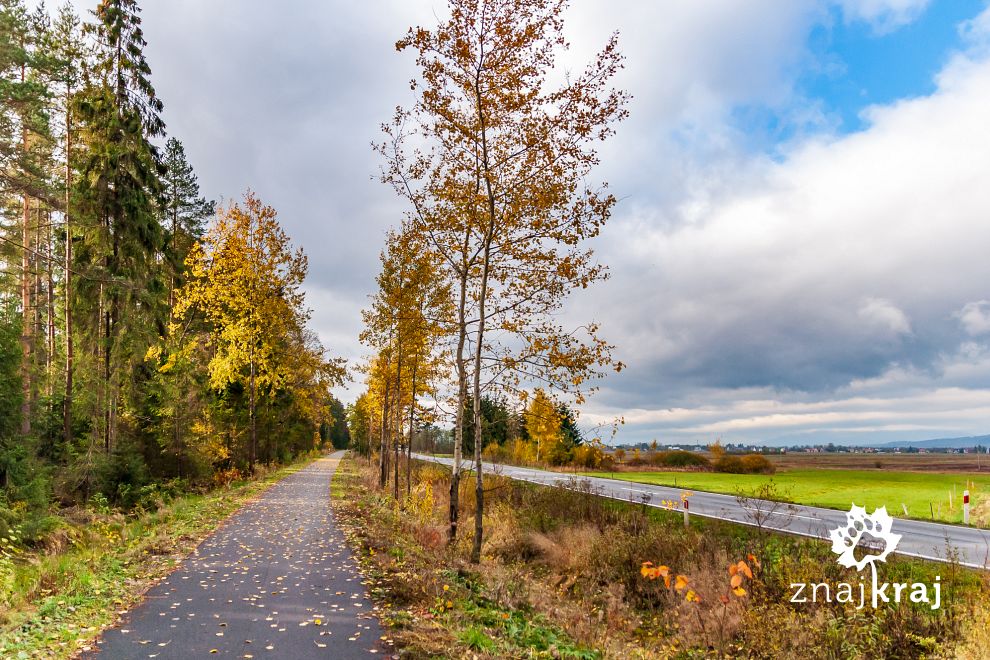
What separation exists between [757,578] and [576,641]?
3750mm

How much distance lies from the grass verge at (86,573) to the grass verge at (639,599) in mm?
3363

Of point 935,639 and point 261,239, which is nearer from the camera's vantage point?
point 935,639

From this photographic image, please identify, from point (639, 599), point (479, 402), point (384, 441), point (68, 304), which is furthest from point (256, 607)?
point (384, 441)

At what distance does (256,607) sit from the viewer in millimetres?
8031

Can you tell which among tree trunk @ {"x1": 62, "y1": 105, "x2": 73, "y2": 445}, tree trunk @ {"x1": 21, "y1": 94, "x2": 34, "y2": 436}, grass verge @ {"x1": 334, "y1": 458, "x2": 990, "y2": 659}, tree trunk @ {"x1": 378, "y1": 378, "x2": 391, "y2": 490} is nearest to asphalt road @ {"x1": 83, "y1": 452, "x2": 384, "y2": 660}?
grass verge @ {"x1": 334, "y1": 458, "x2": 990, "y2": 659}

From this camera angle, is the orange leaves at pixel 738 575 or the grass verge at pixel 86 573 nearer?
the grass verge at pixel 86 573

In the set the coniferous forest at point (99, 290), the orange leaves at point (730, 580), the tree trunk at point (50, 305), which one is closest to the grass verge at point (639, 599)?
the orange leaves at point (730, 580)

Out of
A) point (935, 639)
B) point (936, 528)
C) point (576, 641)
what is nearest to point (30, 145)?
point (576, 641)

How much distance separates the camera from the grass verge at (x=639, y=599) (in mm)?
7277

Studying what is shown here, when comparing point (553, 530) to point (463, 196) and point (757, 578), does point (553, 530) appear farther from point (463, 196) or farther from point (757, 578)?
point (463, 196)

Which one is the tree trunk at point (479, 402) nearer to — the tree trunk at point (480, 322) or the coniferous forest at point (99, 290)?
the tree trunk at point (480, 322)

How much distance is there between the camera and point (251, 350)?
2667 centimetres

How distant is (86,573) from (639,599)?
30.1 ft

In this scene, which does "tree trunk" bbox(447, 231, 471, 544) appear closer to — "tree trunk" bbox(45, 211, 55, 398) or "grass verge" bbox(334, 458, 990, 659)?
"grass verge" bbox(334, 458, 990, 659)
